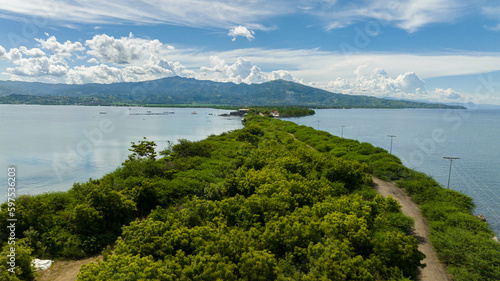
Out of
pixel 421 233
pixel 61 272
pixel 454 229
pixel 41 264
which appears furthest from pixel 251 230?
pixel 454 229

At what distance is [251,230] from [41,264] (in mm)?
15288

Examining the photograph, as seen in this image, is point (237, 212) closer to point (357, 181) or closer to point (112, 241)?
point (112, 241)

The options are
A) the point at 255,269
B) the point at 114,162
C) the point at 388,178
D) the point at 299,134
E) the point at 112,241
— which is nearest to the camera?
the point at 255,269

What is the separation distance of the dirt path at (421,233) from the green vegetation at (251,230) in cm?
74

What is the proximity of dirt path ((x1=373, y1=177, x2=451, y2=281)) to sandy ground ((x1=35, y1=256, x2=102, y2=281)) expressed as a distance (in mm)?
24337

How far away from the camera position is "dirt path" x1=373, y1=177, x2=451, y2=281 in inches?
755

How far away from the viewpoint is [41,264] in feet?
63.9

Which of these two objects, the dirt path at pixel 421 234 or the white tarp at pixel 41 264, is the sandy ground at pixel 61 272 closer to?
the white tarp at pixel 41 264

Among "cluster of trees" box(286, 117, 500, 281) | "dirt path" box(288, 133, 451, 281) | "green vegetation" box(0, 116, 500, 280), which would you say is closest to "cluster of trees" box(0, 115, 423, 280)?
"green vegetation" box(0, 116, 500, 280)

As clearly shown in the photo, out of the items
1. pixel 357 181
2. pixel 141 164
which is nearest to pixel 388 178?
pixel 357 181

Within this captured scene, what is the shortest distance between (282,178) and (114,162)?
39.5m

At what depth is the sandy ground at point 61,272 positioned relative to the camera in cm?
1856

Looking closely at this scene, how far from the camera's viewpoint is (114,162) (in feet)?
176

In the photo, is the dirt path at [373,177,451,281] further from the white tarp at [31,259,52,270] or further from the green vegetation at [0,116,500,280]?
the white tarp at [31,259,52,270]
